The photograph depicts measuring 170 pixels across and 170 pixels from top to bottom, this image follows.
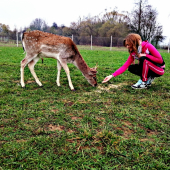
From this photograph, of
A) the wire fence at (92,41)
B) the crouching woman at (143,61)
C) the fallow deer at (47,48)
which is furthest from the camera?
the wire fence at (92,41)

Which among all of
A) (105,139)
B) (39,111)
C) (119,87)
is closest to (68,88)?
(119,87)

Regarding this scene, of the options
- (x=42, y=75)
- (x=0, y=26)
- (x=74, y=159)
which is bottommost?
(x=74, y=159)

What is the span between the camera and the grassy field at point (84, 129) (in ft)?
6.46

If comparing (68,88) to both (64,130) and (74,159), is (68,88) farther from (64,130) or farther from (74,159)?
(74,159)

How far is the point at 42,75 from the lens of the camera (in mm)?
6352

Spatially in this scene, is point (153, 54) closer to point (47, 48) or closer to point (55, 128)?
point (47, 48)

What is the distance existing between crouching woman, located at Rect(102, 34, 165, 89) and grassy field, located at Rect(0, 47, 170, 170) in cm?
50

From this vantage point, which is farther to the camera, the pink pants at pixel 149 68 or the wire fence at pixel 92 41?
the wire fence at pixel 92 41

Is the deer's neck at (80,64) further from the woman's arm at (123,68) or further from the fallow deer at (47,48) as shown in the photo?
the woman's arm at (123,68)

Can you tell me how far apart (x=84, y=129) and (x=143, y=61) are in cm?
282

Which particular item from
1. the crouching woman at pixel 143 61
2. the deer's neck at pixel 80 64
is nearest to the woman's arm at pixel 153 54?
the crouching woman at pixel 143 61

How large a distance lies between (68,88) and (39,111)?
177 centimetres

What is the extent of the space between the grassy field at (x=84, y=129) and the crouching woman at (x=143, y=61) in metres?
0.50

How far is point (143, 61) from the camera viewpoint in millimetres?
4664
